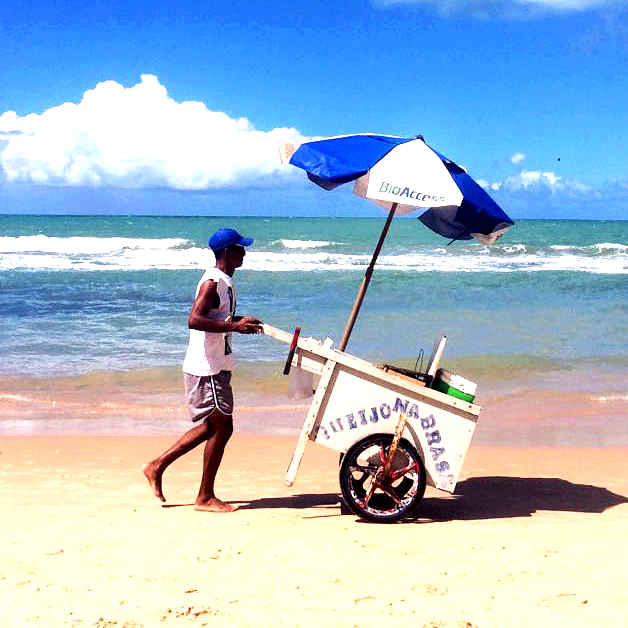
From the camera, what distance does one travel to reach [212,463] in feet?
17.0

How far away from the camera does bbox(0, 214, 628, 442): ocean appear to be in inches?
376

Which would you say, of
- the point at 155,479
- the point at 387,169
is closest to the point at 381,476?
the point at 155,479

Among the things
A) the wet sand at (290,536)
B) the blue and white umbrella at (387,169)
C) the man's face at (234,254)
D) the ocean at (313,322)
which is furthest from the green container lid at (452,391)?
the ocean at (313,322)

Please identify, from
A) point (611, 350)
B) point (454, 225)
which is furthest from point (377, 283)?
point (454, 225)

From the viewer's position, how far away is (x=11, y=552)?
13.7 ft

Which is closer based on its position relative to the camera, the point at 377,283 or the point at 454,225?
the point at 454,225

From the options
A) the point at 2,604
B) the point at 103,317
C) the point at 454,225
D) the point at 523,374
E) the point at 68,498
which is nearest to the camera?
the point at 2,604

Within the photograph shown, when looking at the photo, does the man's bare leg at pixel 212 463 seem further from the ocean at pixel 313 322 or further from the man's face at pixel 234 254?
the ocean at pixel 313 322

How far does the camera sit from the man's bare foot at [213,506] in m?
5.16

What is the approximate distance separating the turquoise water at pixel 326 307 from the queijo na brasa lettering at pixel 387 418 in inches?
220

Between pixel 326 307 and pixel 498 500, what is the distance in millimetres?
11250

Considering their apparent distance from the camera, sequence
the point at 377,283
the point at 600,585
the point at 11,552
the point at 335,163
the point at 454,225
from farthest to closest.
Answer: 1. the point at 377,283
2. the point at 454,225
3. the point at 335,163
4. the point at 11,552
5. the point at 600,585

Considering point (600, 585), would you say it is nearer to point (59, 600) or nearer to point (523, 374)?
point (59, 600)

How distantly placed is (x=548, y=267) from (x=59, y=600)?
1099 inches
